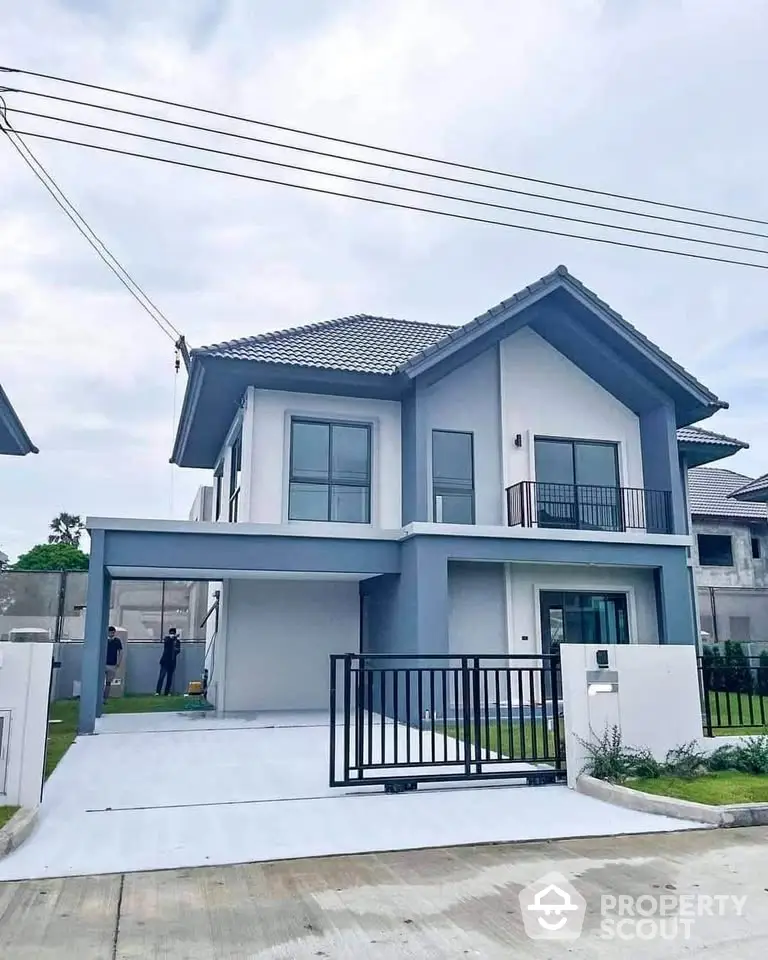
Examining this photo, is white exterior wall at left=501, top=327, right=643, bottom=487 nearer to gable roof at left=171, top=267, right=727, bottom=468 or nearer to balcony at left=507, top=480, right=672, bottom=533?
gable roof at left=171, top=267, right=727, bottom=468

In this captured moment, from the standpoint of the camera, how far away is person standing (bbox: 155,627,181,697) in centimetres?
1797

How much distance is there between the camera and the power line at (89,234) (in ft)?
32.7

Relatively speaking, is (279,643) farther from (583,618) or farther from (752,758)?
(752,758)

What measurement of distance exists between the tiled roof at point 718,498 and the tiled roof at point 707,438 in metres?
5.63

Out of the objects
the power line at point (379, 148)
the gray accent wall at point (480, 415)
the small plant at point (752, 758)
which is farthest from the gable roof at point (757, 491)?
the small plant at point (752, 758)

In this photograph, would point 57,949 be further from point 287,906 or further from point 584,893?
point 584,893

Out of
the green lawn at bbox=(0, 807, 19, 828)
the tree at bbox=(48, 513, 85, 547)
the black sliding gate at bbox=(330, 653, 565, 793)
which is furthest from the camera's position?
the tree at bbox=(48, 513, 85, 547)

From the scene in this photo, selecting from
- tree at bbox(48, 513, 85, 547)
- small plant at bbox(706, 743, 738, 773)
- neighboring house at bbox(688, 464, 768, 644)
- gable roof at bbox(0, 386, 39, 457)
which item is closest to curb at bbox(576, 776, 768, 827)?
small plant at bbox(706, 743, 738, 773)

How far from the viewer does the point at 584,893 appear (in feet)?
15.2

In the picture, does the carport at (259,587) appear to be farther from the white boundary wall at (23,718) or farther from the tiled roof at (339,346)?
the white boundary wall at (23,718)

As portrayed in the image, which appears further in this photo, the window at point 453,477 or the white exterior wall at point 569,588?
the window at point 453,477

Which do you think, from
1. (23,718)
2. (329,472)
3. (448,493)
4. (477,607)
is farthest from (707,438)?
(23,718)

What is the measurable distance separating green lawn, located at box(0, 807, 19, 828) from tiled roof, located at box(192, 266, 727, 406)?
8.40 m

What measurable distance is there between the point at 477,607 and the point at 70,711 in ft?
25.4
